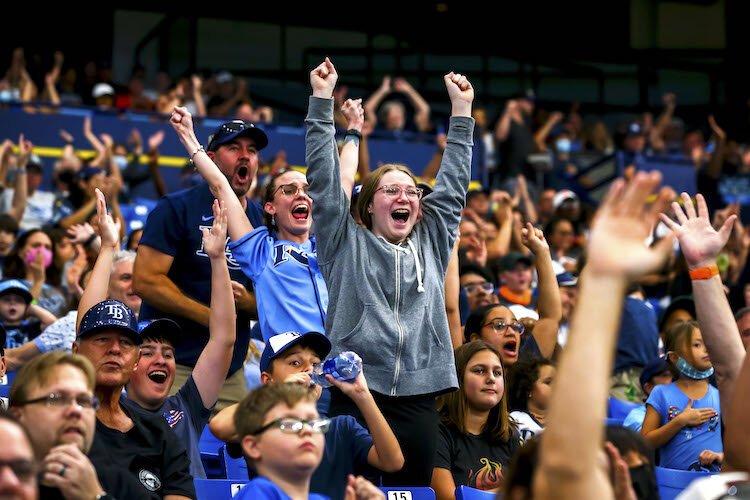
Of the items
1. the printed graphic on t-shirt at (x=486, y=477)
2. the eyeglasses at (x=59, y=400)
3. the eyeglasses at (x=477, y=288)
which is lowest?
the printed graphic on t-shirt at (x=486, y=477)

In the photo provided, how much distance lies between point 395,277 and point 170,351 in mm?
1105

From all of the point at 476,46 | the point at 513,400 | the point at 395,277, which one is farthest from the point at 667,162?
the point at 395,277

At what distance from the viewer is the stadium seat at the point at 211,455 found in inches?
236

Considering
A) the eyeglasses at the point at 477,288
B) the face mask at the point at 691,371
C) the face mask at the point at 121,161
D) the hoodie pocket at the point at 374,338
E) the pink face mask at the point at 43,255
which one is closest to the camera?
the hoodie pocket at the point at 374,338

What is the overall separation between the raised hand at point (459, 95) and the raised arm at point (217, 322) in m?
1.14

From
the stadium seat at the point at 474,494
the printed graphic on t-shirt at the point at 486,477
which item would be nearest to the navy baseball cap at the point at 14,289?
the printed graphic on t-shirt at the point at 486,477

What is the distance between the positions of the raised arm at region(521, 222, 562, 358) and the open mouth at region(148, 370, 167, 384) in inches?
79.8

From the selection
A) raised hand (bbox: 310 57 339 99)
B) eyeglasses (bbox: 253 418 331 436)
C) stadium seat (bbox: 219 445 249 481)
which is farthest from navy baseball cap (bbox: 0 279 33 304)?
eyeglasses (bbox: 253 418 331 436)

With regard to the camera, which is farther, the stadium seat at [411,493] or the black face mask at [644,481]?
the stadium seat at [411,493]

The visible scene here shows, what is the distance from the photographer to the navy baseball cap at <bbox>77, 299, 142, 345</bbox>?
5047 mm

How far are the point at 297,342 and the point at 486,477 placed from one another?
1151mm

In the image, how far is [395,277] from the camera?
17.3ft

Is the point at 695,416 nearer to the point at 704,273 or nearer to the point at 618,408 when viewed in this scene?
the point at 618,408

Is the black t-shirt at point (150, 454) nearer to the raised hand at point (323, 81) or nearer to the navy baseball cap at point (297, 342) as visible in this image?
the navy baseball cap at point (297, 342)
